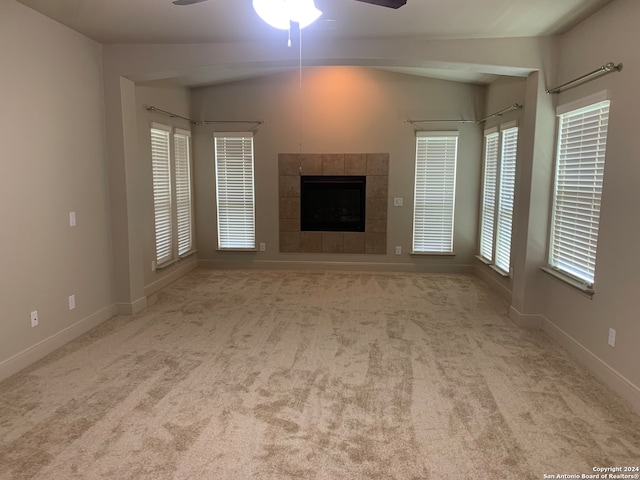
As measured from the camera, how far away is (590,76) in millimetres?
3279

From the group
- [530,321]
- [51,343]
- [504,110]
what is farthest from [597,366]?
[51,343]

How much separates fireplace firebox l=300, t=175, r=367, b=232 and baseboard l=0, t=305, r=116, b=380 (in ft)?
10.3

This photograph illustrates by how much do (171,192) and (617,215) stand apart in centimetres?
501

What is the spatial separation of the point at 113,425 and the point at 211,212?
4525 millimetres

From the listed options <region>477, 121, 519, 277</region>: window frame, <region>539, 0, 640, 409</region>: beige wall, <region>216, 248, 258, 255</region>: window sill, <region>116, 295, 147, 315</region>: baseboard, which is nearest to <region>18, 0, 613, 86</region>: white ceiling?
<region>539, 0, 640, 409</region>: beige wall

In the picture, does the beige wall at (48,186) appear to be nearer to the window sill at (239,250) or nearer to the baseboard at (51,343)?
the baseboard at (51,343)

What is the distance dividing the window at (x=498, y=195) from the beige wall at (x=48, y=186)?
14.8ft

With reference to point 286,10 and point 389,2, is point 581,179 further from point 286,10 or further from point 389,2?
point 286,10

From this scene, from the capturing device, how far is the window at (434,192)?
6359 millimetres

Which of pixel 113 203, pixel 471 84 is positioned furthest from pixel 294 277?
pixel 471 84

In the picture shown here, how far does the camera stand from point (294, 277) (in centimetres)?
631

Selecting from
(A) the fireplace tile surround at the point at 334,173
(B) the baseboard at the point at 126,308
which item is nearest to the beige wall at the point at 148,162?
(B) the baseboard at the point at 126,308

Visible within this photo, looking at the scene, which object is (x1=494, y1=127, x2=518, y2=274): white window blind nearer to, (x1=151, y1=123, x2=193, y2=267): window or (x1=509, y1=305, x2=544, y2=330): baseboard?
(x1=509, y1=305, x2=544, y2=330): baseboard

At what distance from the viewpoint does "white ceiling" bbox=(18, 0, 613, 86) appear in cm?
315
